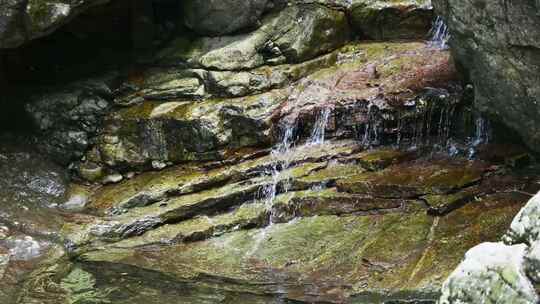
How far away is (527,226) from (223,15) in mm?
11235

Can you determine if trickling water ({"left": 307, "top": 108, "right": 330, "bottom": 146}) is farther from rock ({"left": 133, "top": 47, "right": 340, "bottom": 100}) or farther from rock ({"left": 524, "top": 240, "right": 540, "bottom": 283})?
rock ({"left": 524, "top": 240, "right": 540, "bottom": 283})

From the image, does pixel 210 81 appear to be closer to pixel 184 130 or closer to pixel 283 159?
pixel 184 130

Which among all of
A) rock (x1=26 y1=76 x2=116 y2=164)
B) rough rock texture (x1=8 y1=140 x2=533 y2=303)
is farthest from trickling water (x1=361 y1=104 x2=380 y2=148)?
rock (x1=26 y1=76 x2=116 y2=164)

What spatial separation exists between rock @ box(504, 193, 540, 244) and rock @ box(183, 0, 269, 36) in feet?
36.0

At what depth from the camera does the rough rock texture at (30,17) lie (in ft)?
38.4

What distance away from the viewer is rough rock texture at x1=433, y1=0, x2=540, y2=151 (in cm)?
921

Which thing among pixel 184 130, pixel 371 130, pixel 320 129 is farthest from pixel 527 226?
pixel 184 130

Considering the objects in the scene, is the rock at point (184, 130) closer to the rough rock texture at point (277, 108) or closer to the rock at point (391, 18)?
the rough rock texture at point (277, 108)

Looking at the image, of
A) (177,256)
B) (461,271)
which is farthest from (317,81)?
(461,271)

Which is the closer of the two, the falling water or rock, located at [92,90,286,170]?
the falling water

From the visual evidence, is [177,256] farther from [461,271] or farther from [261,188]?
[461,271]

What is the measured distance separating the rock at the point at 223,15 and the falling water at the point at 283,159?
10.7 feet

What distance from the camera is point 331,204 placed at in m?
10.7

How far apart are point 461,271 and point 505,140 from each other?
6892mm
